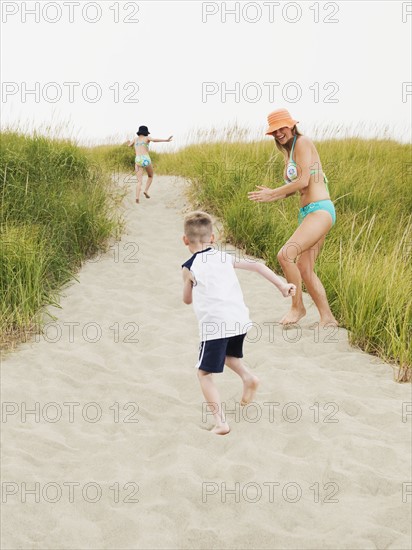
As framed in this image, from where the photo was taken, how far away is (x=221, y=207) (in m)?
9.96

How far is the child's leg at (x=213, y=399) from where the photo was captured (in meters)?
4.41

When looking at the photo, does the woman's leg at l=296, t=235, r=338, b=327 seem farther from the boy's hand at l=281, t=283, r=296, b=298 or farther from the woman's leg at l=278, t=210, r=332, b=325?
the boy's hand at l=281, t=283, r=296, b=298

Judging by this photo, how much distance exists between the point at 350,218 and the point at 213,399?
5921mm

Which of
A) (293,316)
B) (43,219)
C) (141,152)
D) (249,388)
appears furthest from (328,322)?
(141,152)

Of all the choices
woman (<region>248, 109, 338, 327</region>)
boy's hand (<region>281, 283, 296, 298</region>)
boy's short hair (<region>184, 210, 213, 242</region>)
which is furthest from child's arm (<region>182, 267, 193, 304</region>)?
woman (<region>248, 109, 338, 327</region>)

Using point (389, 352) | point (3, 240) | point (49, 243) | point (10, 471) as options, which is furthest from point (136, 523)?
point (49, 243)

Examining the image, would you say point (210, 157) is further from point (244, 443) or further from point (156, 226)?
point (244, 443)

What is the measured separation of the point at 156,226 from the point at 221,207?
4.07 feet

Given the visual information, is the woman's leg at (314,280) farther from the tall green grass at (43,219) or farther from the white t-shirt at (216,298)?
the tall green grass at (43,219)

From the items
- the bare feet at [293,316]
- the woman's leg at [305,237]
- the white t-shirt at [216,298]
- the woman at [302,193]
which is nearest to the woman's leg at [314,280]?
the woman at [302,193]

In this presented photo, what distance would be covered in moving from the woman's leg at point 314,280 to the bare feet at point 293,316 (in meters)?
0.25

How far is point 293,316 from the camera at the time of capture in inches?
270

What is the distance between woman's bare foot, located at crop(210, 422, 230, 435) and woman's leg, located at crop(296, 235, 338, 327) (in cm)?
232

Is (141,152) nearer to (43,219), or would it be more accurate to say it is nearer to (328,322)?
(43,219)
